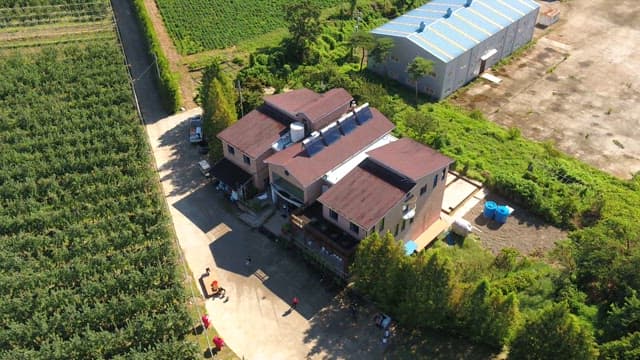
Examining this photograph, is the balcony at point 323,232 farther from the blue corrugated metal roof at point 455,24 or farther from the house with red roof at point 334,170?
the blue corrugated metal roof at point 455,24

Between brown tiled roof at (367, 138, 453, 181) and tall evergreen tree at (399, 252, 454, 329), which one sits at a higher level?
brown tiled roof at (367, 138, 453, 181)

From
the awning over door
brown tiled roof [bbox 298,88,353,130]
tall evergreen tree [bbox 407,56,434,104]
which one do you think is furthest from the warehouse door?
the awning over door

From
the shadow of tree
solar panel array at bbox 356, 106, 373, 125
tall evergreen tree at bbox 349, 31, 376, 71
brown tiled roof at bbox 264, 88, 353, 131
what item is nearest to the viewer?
the shadow of tree

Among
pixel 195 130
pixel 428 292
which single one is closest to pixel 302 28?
pixel 195 130

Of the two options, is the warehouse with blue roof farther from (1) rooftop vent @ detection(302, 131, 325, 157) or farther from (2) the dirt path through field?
(2) the dirt path through field

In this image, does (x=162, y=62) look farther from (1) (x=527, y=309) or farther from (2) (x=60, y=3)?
(1) (x=527, y=309)
